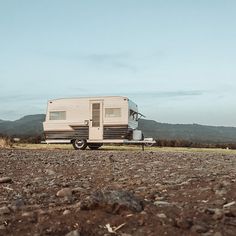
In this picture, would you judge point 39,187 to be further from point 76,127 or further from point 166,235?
point 76,127

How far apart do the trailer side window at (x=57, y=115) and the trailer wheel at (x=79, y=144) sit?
1637mm

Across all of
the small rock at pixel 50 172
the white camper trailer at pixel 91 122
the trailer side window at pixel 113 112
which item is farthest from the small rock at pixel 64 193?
the trailer side window at pixel 113 112

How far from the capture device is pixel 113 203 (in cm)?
636

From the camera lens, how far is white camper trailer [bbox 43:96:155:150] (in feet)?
90.9

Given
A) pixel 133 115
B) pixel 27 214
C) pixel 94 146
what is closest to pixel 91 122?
pixel 94 146

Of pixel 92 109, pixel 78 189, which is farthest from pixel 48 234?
pixel 92 109

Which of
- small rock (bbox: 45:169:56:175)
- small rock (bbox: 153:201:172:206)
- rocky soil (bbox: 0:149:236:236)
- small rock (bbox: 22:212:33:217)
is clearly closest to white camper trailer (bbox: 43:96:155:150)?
small rock (bbox: 45:169:56:175)

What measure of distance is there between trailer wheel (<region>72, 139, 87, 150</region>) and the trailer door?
0.53 meters

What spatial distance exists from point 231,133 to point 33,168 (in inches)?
6928

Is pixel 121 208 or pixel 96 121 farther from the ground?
pixel 96 121

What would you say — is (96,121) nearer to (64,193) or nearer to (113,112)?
(113,112)

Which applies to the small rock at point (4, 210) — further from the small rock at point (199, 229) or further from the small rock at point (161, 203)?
the small rock at point (199, 229)

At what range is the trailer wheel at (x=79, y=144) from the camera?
1111 inches

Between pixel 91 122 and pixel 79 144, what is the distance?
1.50 metres
